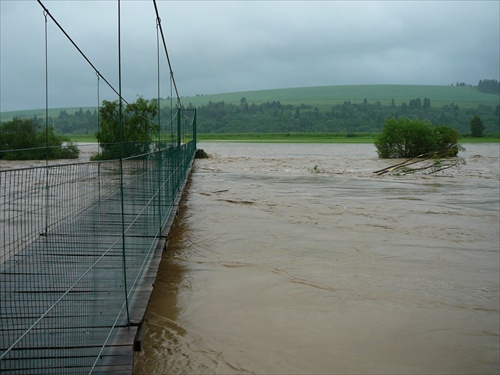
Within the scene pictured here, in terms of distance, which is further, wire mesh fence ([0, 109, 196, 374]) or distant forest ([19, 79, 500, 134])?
distant forest ([19, 79, 500, 134])

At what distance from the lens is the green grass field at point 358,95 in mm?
127875

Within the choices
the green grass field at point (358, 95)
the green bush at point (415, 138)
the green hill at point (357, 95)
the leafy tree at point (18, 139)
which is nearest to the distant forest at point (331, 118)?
the green grass field at point (358, 95)

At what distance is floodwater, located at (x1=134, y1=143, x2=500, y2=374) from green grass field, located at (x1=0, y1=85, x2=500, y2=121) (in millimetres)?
108363

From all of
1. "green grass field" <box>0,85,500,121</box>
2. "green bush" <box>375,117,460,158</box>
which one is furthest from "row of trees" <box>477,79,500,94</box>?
"green bush" <box>375,117,460,158</box>

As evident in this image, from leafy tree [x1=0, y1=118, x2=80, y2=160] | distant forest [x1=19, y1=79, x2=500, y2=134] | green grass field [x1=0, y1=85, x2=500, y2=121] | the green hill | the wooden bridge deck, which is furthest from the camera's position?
the green hill

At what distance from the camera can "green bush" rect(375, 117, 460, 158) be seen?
89.0 ft

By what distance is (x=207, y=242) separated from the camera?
26.5ft

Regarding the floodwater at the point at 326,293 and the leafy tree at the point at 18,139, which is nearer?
the leafy tree at the point at 18,139

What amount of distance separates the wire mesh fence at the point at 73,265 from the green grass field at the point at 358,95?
4440 inches

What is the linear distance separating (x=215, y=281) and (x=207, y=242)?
2008 mm

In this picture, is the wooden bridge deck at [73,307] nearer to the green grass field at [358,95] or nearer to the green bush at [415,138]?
the green bush at [415,138]

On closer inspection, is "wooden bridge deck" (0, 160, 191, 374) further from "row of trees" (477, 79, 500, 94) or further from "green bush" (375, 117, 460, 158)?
"row of trees" (477, 79, 500, 94)

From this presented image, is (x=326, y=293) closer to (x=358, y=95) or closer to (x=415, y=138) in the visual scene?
(x=415, y=138)

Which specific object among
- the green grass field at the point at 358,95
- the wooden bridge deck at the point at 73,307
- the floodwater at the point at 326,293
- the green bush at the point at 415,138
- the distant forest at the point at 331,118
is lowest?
the floodwater at the point at 326,293
